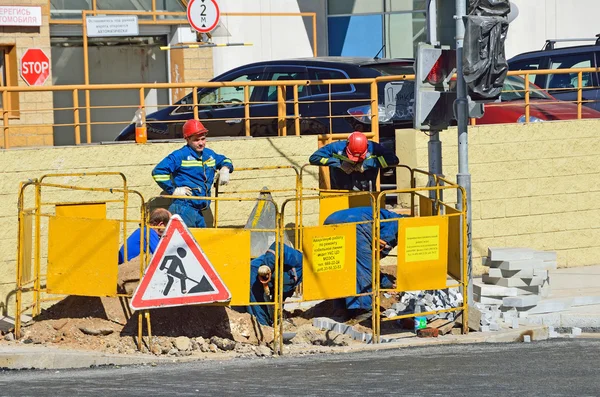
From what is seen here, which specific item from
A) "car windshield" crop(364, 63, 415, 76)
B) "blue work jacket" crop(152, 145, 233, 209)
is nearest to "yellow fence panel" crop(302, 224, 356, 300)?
"blue work jacket" crop(152, 145, 233, 209)

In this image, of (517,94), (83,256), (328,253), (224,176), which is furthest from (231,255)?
(517,94)

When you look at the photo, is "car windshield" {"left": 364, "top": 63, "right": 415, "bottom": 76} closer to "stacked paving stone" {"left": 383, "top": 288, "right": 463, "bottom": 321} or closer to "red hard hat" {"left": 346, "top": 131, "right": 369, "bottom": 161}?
"red hard hat" {"left": 346, "top": 131, "right": 369, "bottom": 161}

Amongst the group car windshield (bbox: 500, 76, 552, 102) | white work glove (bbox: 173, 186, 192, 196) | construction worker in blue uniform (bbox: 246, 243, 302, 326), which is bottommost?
construction worker in blue uniform (bbox: 246, 243, 302, 326)

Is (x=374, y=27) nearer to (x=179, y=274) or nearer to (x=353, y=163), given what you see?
(x=353, y=163)

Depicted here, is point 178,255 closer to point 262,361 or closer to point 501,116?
point 262,361

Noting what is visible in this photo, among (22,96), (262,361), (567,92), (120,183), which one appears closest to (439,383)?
(262,361)

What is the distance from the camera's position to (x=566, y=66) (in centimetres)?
1891

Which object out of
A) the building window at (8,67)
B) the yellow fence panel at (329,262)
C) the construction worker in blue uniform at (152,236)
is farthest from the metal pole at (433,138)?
the building window at (8,67)

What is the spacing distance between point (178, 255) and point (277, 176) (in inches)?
160

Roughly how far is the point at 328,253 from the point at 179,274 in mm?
1429

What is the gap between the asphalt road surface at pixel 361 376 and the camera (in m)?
9.22

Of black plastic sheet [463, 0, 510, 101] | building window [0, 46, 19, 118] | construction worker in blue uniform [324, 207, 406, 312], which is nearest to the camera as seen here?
construction worker in blue uniform [324, 207, 406, 312]

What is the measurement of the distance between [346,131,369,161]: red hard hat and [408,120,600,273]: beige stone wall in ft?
6.57

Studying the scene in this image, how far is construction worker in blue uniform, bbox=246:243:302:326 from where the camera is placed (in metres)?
11.8
